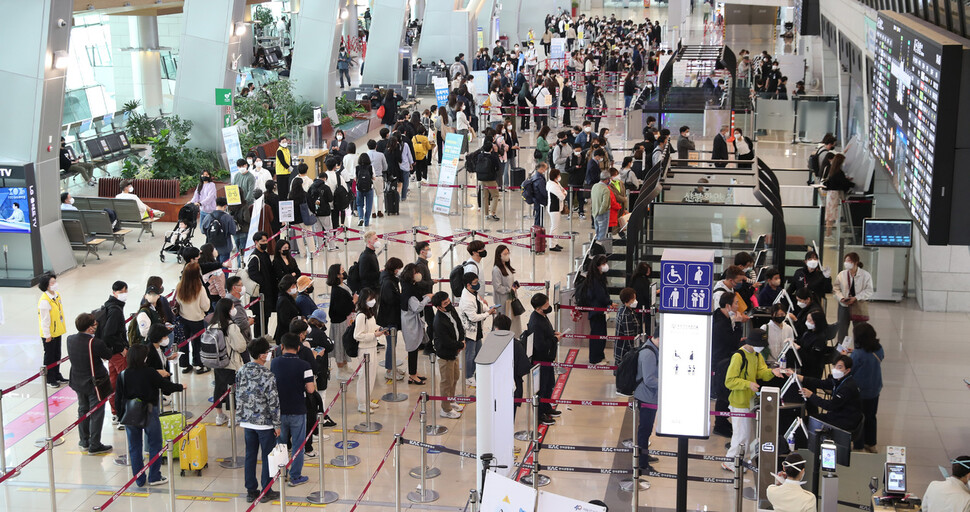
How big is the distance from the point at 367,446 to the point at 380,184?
9.43 m

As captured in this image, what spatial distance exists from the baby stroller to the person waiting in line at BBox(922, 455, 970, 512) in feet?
37.8

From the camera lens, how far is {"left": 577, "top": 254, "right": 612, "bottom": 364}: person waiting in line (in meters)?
12.5

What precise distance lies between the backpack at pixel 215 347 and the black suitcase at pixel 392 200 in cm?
991

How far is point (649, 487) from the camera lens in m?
9.65

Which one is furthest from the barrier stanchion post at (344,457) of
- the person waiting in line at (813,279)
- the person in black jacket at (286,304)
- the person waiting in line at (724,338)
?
the person waiting in line at (813,279)

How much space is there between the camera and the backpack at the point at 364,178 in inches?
732

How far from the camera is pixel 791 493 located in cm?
754

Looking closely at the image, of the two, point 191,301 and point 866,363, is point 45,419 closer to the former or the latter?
point 191,301

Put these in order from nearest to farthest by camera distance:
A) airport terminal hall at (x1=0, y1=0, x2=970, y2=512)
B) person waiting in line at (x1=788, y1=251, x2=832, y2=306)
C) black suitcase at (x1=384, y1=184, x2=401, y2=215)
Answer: airport terminal hall at (x1=0, y1=0, x2=970, y2=512), person waiting in line at (x1=788, y1=251, x2=832, y2=306), black suitcase at (x1=384, y1=184, x2=401, y2=215)

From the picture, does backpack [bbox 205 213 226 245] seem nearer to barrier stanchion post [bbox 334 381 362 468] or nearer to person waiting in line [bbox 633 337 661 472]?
barrier stanchion post [bbox 334 381 362 468]

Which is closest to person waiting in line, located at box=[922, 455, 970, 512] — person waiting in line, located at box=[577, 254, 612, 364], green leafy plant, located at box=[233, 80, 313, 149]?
person waiting in line, located at box=[577, 254, 612, 364]

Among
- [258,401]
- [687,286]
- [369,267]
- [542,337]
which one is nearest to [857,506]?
[687,286]

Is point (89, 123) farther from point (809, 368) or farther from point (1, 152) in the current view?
point (809, 368)

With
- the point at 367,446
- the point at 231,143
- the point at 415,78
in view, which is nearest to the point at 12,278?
the point at 231,143
